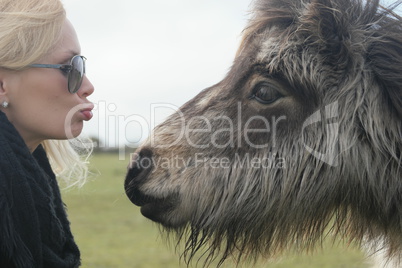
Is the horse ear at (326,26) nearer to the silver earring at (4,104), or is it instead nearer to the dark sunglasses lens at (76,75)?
the dark sunglasses lens at (76,75)

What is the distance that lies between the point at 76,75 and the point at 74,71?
0.08 feet

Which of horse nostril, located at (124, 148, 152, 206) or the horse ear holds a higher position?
the horse ear

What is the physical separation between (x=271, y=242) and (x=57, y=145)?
1.49 m

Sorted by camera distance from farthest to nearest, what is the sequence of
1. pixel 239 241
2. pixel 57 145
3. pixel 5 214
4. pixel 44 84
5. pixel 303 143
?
pixel 57 145 < pixel 239 241 < pixel 303 143 < pixel 44 84 < pixel 5 214

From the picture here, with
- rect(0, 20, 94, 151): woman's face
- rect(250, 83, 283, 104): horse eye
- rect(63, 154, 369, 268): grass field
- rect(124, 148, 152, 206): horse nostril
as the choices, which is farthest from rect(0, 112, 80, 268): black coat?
rect(250, 83, 283, 104): horse eye

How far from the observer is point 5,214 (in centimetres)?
261

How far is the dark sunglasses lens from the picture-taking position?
2.92 m

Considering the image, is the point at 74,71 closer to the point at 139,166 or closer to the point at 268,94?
the point at 139,166

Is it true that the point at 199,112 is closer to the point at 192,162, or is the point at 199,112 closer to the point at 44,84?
the point at 192,162

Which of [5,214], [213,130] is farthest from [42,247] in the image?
[213,130]

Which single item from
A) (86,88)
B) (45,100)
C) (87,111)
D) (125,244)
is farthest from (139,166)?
(125,244)

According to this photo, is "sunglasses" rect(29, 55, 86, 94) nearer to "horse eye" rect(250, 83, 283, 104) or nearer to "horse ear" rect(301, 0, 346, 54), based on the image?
"horse eye" rect(250, 83, 283, 104)

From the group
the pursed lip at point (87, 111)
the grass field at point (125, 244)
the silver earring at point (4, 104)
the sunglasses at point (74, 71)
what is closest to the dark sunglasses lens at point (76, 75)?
the sunglasses at point (74, 71)

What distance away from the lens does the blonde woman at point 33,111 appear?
8.80 feet
